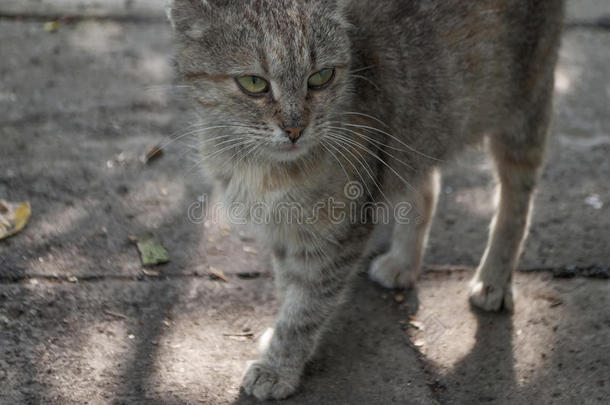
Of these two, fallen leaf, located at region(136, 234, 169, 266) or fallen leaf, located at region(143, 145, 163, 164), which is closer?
fallen leaf, located at region(136, 234, 169, 266)

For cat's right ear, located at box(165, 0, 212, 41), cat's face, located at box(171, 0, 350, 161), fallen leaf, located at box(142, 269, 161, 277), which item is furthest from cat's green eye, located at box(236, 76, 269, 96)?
fallen leaf, located at box(142, 269, 161, 277)

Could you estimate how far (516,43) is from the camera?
124 inches

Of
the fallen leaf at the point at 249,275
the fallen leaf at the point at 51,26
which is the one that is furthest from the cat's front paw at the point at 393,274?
the fallen leaf at the point at 51,26

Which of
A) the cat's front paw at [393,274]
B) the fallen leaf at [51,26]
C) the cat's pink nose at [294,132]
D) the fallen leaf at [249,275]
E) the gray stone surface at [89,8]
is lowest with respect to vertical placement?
the cat's front paw at [393,274]

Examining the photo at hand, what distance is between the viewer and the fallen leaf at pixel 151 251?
3381 mm

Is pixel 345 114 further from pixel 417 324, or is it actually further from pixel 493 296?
pixel 493 296

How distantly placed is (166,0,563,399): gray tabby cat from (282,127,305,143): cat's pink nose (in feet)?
0.04

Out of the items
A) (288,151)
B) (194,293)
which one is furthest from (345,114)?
(194,293)

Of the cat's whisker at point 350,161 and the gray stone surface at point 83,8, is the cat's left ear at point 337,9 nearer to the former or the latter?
the cat's whisker at point 350,161

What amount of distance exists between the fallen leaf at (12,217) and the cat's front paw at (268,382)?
149cm

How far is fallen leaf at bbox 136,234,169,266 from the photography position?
11.1 feet

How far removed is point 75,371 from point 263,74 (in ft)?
4.69

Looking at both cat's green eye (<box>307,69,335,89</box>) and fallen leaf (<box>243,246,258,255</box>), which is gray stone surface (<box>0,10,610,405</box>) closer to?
fallen leaf (<box>243,246,258,255</box>)

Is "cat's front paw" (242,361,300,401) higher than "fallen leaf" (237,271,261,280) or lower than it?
lower
